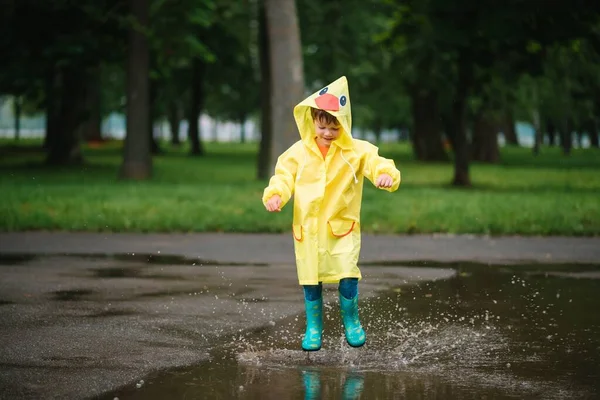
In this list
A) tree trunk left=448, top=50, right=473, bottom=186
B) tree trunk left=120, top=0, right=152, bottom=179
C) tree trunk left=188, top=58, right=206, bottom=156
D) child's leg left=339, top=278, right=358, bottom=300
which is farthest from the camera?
tree trunk left=188, top=58, right=206, bottom=156

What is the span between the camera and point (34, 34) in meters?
31.0

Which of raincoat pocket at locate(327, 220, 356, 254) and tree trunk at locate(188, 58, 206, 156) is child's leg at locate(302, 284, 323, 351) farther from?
tree trunk at locate(188, 58, 206, 156)

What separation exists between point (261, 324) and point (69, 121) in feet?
92.6

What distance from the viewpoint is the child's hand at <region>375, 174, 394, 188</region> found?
719 centimetres

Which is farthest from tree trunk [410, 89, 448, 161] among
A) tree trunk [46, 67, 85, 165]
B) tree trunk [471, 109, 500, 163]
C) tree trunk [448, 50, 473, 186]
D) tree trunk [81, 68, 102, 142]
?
tree trunk [448, 50, 473, 186]

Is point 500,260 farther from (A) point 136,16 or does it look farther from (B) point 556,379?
(A) point 136,16

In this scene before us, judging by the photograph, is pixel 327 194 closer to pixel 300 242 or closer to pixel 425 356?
pixel 300 242

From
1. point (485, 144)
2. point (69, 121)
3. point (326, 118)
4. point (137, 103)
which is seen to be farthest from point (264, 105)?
point (326, 118)

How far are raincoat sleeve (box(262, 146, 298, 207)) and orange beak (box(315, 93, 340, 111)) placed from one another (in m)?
0.32

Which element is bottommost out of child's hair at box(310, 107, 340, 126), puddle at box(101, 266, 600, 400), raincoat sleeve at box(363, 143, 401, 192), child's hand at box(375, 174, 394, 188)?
puddle at box(101, 266, 600, 400)

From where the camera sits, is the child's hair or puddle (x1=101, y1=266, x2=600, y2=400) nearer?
puddle (x1=101, y1=266, x2=600, y2=400)

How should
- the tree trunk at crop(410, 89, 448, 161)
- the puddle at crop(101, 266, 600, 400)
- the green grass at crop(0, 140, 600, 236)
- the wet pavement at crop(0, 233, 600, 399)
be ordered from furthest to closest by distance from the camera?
1. the tree trunk at crop(410, 89, 448, 161)
2. the green grass at crop(0, 140, 600, 236)
3. the wet pavement at crop(0, 233, 600, 399)
4. the puddle at crop(101, 266, 600, 400)

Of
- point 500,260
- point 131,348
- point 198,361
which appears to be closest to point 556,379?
point 198,361

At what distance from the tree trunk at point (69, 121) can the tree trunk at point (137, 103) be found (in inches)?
238
